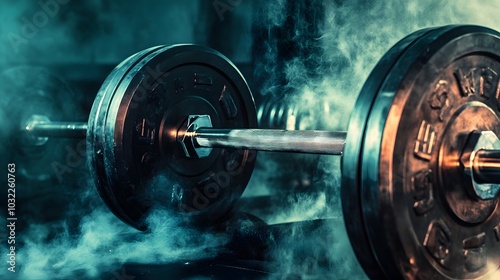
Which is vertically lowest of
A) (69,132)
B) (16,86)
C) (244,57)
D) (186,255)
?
(186,255)

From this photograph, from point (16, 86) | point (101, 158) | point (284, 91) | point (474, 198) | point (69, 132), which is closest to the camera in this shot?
point (474, 198)

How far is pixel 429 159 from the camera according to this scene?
117 centimetres

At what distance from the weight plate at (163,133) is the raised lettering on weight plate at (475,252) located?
39.6 inches

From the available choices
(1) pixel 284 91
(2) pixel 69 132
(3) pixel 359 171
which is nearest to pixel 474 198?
(3) pixel 359 171

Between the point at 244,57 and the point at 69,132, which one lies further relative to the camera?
Answer: the point at 244,57

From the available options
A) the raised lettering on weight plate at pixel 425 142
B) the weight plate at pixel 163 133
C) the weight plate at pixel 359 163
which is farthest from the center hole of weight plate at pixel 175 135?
the raised lettering on weight plate at pixel 425 142

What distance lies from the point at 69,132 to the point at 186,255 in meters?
0.69

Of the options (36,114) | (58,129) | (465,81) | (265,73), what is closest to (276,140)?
(465,81)

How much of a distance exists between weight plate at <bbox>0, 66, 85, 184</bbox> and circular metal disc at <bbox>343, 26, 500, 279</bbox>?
6.34 feet

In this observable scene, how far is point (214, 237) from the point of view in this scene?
7.09ft

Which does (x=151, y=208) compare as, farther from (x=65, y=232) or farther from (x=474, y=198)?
(x=474, y=198)

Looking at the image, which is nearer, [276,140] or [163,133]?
[276,140]

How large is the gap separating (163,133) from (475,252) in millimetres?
1059

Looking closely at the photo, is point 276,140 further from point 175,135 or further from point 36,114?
point 36,114
